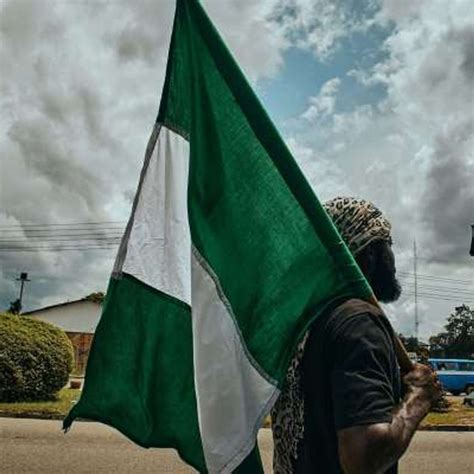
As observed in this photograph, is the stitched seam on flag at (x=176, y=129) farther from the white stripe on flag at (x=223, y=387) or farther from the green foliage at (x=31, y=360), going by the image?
the green foliage at (x=31, y=360)

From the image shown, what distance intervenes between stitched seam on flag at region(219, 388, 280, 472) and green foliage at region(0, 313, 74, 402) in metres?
13.0

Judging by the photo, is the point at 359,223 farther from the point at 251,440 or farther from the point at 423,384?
the point at 251,440

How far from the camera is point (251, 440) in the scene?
1.97m

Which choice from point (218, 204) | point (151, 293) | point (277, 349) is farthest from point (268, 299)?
point (151, 293)

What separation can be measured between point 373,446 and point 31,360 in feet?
44.9

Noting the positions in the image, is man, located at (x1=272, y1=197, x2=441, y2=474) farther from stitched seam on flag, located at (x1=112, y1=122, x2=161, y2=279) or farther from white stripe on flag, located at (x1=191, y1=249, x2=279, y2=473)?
stitched seam on flag, located at (x1=112, y1=122, x2=161, y2=279)

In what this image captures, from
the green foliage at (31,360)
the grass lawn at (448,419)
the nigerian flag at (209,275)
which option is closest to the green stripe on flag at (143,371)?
the nigerian flag at (209,275)

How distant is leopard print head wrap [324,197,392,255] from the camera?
214cm

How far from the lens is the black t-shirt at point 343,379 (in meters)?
1.72

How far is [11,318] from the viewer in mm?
14922

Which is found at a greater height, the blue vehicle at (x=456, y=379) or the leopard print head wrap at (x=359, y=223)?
the leopard print head wrap at (x=359, y=223)

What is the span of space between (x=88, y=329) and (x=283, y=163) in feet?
181

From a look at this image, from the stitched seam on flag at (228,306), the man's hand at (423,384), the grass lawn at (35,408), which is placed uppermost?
the stitched seam on flag at (228,306)

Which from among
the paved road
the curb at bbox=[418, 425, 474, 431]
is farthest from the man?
the curb at bbox=[418, 425, 474, 431]
